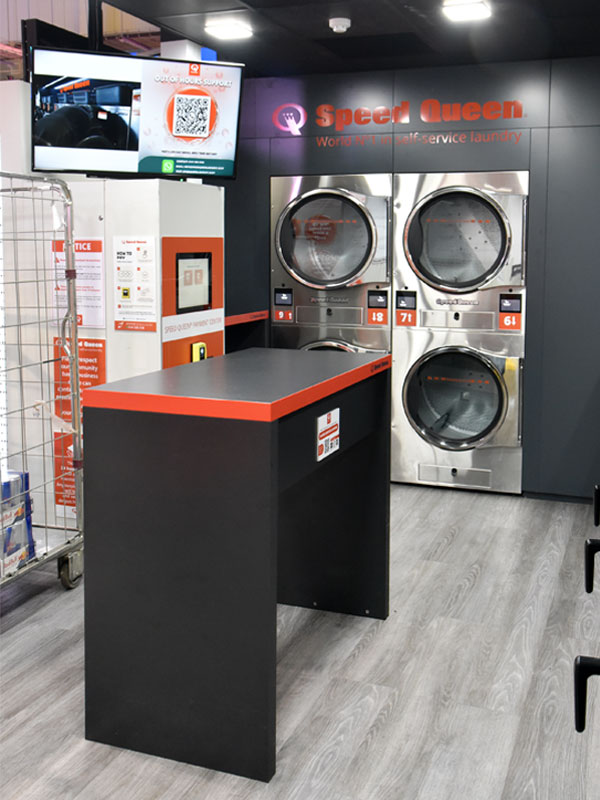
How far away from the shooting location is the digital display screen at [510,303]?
15.4ft

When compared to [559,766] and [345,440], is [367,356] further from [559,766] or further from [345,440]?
[559,766]

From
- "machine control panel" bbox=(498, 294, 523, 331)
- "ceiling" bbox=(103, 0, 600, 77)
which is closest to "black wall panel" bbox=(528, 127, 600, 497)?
"machine control panel" bbox=(498, 294, 523, 331)

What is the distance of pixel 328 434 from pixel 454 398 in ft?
8.39

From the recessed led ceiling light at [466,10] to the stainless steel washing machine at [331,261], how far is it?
1.16 metres

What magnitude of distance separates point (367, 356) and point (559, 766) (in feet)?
4.58

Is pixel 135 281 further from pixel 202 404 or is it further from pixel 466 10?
pixel 466 10

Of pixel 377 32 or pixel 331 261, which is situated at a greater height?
pixel 377 32

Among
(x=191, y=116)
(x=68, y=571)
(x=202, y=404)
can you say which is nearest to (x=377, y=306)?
(x=191, y=116)

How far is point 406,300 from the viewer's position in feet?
16.0

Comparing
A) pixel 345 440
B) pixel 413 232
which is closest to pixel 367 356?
pixel 345 440

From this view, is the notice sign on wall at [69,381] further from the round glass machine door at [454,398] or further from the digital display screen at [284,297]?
the round glass machine door at [454,398]

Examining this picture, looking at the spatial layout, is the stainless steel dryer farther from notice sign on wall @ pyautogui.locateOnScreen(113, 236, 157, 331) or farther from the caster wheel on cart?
the caster wheel on cart

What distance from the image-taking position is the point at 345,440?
8.91ft

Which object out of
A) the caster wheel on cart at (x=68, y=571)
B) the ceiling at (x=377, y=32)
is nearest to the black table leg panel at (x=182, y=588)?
the caster wheel on cart at (x=68, y=571)
